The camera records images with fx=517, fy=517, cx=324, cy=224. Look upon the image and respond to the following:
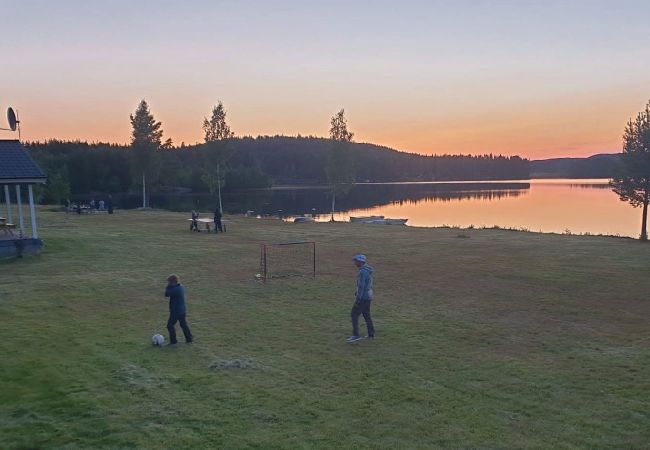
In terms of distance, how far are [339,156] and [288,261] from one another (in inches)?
1371

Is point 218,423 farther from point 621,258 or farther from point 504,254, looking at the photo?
point 621,258

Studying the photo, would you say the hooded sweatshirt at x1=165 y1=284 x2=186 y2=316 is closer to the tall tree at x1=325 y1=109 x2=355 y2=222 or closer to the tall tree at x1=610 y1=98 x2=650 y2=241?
the tall tree at x1=610 y1=98 x2=650 y2=241

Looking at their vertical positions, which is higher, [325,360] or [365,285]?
[365,285]

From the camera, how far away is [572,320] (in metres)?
14.6

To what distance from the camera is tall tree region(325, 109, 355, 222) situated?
193 feet

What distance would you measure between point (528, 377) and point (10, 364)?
10535mm

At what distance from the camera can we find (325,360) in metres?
11.3

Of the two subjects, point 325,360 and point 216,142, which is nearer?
point 325,360

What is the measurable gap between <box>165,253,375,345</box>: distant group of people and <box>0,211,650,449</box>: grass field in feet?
1.43

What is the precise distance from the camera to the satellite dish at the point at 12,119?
28.0m

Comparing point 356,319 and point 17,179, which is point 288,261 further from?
point 17,179

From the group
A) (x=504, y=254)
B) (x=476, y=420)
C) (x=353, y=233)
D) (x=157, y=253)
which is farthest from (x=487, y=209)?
(x=476, y=420)

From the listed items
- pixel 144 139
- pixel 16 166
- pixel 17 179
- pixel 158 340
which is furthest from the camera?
pixel 144 139

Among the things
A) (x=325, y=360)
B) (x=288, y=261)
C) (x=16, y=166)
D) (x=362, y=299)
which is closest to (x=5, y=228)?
(x=16, y=166)
